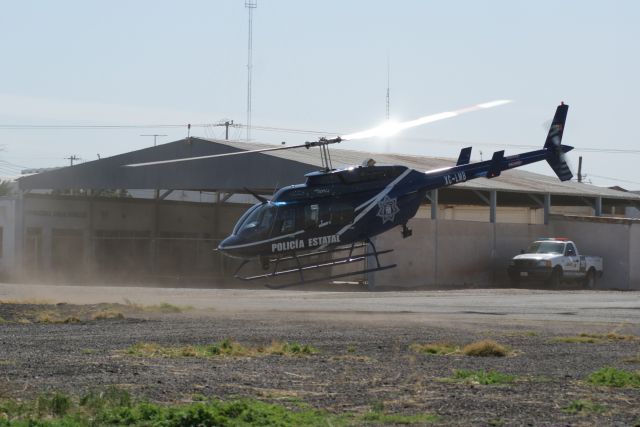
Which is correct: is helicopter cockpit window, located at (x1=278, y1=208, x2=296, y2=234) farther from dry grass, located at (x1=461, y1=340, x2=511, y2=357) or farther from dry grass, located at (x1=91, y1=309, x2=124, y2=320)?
dry grass, located at (x1=461, y1=340, x2=511, y2=357)

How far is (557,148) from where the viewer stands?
30344 millimetres

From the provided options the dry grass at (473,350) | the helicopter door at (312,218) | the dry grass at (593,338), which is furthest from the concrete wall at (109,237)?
the dry grass at (473,350)

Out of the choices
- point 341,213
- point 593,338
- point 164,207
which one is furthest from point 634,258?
point 593,338

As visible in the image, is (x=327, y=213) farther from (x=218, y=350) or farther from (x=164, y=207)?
(x=164, y=207)

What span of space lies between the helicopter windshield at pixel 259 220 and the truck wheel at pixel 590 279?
78.7ft

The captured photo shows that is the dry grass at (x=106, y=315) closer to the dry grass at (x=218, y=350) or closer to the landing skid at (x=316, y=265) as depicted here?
the landing skid at (x=316, y=265)

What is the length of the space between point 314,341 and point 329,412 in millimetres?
7264

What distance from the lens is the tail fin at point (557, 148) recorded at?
30.3 meters

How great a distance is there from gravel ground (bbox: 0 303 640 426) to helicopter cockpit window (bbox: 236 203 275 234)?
16.9 feet

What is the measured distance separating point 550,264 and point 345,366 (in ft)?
106

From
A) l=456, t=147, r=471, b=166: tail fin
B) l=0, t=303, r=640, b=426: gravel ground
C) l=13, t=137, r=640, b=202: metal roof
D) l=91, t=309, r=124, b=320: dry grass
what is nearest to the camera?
l=0, t=303, r=640, b=426: gravel ground

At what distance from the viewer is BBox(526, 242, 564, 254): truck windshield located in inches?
1780

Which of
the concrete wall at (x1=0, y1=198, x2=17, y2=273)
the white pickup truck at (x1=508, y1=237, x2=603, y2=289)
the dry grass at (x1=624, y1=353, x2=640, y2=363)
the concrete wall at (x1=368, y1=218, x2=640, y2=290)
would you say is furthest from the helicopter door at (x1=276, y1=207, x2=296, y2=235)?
the concrete wall at (x1=0, y1=198, x2=17, y2=273)

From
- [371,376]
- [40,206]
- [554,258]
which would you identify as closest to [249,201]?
[40,206]
